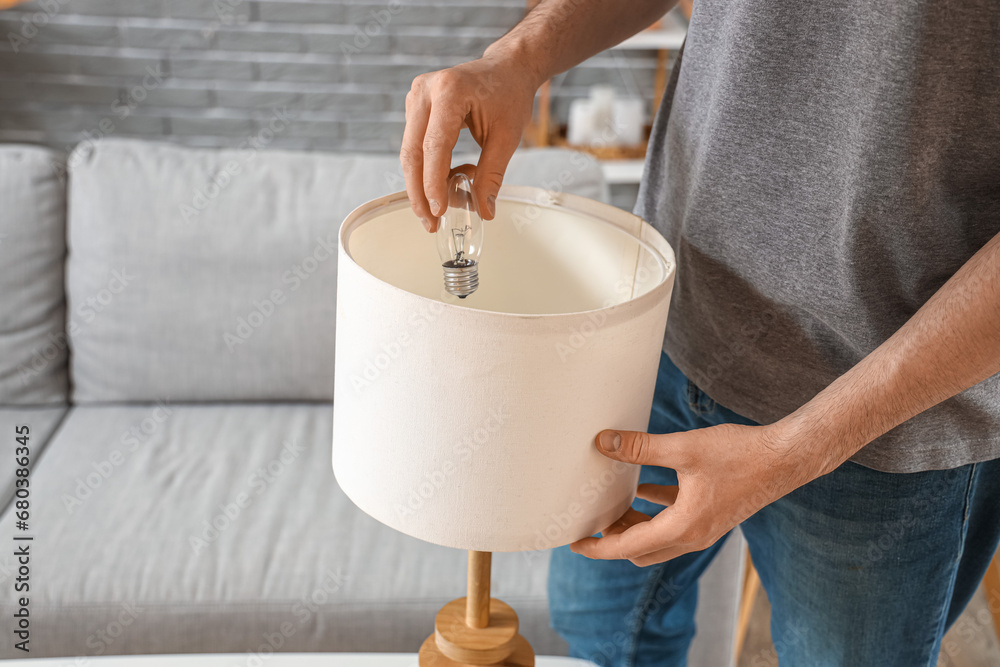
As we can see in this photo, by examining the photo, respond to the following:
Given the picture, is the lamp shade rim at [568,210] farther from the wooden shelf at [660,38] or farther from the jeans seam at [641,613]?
the wooden shelf at [660,38]

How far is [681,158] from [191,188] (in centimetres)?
110

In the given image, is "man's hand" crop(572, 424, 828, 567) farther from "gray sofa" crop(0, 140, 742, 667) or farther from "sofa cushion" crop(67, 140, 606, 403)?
"sofa cushion" crop(67, 140, 606, 403)

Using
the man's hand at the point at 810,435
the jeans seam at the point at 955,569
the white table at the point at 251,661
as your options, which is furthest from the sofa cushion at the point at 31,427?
the jeans seam at the point at 955,569

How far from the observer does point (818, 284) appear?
27.0 inches

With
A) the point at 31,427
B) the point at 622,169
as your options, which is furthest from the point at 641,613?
the point at 622,169

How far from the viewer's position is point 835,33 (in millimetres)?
628

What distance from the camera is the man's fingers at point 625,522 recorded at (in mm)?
626

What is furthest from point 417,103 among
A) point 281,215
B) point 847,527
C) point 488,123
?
point 281,215

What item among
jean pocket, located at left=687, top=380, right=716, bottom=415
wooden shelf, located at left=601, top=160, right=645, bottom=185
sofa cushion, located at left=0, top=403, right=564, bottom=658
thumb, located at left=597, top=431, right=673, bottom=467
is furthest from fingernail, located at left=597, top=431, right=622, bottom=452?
wooden shelf, located at left=601, top=160, right=645, bottom=185

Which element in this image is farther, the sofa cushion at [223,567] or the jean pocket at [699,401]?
the sofa cushion at [223,567]

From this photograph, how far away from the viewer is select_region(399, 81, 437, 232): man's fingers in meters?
0.60

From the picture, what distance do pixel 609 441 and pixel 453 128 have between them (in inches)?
10.0

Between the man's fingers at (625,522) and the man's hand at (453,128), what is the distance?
0.84 feet

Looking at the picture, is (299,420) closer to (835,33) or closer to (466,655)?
(466,655)
